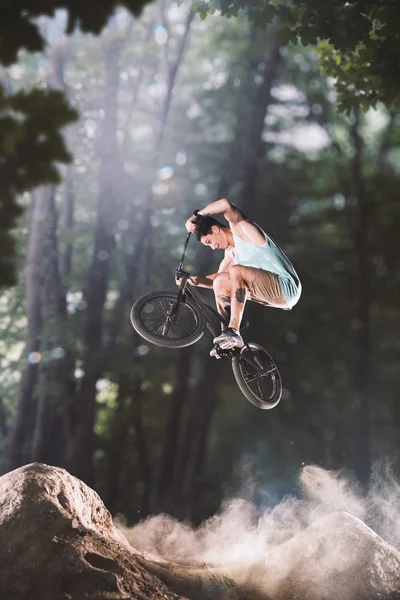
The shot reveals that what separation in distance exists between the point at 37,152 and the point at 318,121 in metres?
17.2

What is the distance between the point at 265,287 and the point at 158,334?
3.56 feet

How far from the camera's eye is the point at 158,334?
568 centimetres

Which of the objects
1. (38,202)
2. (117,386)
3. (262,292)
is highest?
(38,202)

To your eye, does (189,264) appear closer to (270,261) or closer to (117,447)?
(117,447)

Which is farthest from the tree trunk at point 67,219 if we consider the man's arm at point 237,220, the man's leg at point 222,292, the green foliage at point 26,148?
the green foliage at point 26,148

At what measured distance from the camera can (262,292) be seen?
5.55 metres

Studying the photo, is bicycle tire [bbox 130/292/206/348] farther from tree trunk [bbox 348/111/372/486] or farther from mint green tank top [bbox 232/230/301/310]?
tree trunk [bbox 348/111/372/486]

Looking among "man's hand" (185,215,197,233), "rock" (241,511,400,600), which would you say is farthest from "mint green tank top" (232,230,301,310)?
"rock" (241,511,400,600)

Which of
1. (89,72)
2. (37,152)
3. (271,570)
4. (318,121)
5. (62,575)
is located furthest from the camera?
(318,121)

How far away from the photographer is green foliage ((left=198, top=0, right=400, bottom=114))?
19.1ft

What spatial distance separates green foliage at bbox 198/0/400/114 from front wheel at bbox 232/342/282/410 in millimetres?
3092

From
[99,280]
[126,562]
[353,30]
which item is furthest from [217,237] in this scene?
[99,280]

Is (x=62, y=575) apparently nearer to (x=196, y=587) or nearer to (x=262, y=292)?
(x=196, y=587)

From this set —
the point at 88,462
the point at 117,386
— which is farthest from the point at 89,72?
the point at 88,462
